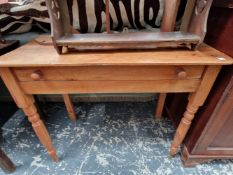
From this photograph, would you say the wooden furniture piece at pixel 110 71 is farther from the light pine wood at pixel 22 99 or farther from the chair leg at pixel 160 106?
the chair leg at pixel 160 106

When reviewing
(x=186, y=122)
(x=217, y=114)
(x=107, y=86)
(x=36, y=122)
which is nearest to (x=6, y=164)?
(x=36, y=122)

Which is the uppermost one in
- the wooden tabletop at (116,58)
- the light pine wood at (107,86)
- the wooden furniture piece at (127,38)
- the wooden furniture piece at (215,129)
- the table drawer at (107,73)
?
the wooden furniture piece at (127,38)

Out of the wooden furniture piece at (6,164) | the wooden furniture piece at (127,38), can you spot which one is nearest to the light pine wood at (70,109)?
the wooden furniture piece at (6,164)

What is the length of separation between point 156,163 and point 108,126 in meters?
0.40

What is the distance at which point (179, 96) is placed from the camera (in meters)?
1.02

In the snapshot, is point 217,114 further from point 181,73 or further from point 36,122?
point 36,122

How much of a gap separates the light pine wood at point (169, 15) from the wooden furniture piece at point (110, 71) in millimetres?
187

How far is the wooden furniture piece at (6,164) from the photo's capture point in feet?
2.58

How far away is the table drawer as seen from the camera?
54 cm

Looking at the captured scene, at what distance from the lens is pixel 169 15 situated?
70cm

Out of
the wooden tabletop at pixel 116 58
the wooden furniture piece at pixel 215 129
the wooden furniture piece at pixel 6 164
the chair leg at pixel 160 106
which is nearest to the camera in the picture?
the wooden tabletop at pixel 116 58

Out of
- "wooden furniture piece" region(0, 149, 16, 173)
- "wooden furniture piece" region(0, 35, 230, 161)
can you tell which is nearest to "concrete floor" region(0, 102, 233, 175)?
"wooden furniture piece" region(0, 149, 16, 173)

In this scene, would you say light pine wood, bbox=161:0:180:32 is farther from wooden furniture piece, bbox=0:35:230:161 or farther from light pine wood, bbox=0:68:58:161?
light pine wood, bbox=0:68:58:161

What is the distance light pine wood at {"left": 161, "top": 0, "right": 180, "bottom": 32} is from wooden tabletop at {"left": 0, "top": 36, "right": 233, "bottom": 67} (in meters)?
0.18
